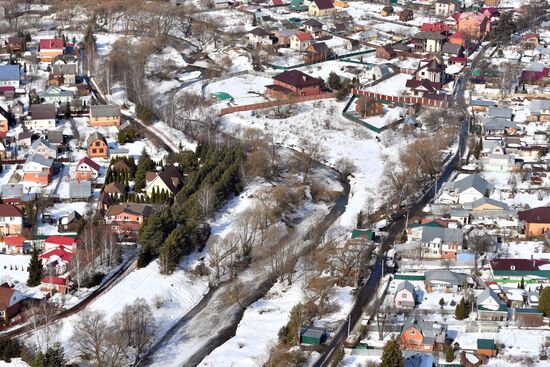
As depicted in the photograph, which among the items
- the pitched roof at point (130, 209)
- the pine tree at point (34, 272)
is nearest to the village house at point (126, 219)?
the pitched roof at point (130, 209)

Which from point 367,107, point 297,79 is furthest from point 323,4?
point 367,107

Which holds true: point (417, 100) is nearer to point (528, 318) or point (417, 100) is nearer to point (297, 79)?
point (297, 79)

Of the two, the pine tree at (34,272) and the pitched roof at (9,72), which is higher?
the pitched roof at (9,72)

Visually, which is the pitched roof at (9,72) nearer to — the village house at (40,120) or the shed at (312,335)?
the village house at (40,120)

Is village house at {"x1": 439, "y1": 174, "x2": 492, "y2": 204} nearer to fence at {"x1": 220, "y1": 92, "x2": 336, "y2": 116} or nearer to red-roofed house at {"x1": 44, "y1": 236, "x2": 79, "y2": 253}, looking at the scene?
fence at {"x1": 220, "y1": 92, "x2": 336, "y2": 116}

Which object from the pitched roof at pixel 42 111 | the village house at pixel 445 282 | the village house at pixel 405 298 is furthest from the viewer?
the pitched roof at pixel 42 111

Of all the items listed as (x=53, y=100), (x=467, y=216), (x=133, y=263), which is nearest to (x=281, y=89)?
(x=53, y=100)

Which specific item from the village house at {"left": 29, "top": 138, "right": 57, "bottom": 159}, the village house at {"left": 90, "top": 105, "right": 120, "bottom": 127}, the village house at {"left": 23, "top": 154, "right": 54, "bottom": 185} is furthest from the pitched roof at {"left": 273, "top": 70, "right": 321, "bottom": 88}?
the village house at {"left": 23, "top": 154, "right": 54, "bottom": 185}

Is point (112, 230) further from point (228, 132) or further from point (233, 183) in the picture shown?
point (228, 132)
